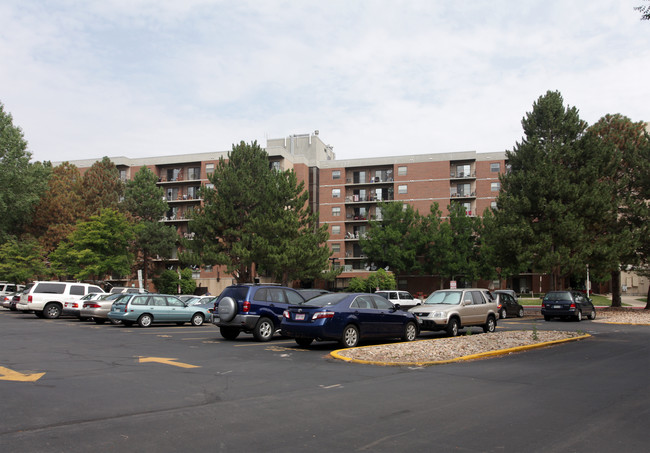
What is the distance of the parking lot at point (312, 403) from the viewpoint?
5699 millimetres

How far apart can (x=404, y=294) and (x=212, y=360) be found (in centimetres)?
2375

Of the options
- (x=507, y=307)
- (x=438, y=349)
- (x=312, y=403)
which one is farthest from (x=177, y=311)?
(x=507, y=307)

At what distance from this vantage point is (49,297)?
28109 mm

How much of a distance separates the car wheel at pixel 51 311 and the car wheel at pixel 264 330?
1682 centimetres

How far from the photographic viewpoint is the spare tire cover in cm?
1641

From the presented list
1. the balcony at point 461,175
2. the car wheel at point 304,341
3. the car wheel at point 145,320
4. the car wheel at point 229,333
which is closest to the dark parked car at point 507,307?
the car wheel at point 229,333

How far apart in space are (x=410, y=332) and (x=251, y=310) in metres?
4.99

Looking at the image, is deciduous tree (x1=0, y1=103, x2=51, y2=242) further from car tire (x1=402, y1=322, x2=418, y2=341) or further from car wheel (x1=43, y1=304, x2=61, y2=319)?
car tire (x1=402, y1=322, x2=418, y2=341)

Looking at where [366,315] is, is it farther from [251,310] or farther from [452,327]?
[452,327]

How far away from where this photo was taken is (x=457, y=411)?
23.6 ft

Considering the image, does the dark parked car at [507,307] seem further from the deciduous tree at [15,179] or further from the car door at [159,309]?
the deciduous tree at [15,179]

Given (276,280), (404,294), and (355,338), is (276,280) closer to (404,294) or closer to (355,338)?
(404,294)

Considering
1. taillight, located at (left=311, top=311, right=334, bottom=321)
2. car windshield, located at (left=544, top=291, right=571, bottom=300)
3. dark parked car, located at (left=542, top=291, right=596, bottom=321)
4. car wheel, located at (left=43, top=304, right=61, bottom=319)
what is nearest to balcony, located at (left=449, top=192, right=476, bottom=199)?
dark parked car, located at (left=542, top=291, right=596, bottom=321)

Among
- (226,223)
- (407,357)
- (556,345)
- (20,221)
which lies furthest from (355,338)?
(20,221)
